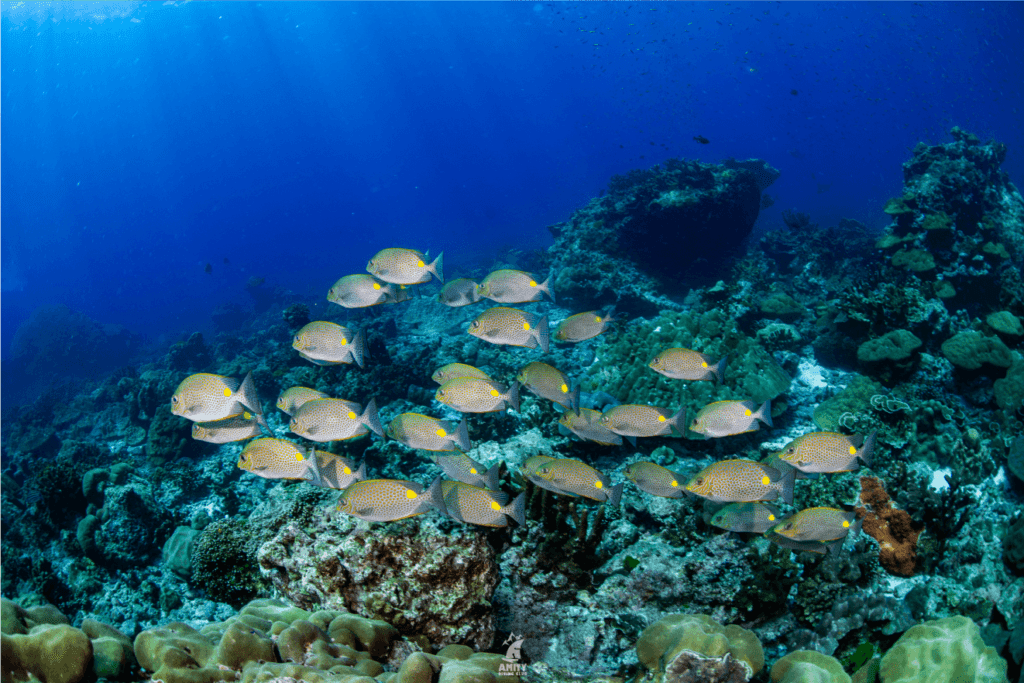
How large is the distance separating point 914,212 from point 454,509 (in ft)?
50.3

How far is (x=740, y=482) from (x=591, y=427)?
56.3 inches

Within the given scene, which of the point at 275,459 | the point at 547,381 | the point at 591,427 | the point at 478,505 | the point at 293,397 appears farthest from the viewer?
the point at 591,427

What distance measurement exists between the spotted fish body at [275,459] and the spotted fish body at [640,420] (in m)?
2.55

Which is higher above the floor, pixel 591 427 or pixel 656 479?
pixel 591 427

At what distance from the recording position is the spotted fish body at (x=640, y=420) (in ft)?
13.1

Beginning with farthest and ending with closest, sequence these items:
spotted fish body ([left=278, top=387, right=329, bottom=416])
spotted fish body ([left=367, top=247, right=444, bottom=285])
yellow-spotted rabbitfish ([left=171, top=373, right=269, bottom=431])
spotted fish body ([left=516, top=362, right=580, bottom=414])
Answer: spotted fish body ([left=367, top=247, right=444, bottom=285])
spotted fish body ([left=278, top=387, right=329, bottom=416])
spotted fish body ([left=516, top=362, right=580, bottom=414])
yellow-spotted rabbitfish ([left=171, top=373, right=269, bottom=431])

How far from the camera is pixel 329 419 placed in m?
3.47

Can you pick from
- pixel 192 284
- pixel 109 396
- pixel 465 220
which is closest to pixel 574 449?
pixel 109 396

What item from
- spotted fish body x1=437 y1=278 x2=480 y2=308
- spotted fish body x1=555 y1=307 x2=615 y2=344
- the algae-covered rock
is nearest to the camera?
spotted fish body x1=555 y1=307 x2=615 y2=344

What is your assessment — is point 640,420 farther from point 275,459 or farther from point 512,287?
point 275,459

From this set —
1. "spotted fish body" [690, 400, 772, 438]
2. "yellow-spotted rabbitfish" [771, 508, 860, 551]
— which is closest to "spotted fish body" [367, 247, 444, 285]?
"spotted fish body" [690, 400, 772, 438]

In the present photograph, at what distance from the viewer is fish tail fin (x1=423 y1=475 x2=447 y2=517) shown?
2811 millimetres

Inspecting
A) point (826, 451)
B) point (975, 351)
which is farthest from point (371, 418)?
point (975, 351)

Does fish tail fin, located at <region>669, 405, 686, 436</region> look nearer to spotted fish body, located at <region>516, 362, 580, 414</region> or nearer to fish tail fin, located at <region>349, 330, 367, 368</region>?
spotted fish body, located at <region>516, 362, 580, 414</region>
